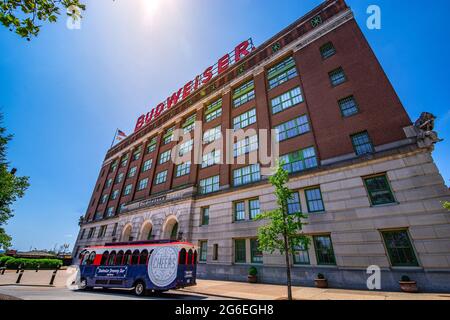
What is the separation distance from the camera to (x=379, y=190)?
1353cm

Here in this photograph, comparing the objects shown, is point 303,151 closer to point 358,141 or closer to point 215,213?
point 358,141

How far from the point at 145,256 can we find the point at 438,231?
17.3 metres

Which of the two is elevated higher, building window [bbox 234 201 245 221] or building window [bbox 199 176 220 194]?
building window [bbox 199 176 220 194]

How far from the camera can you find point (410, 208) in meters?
12.0

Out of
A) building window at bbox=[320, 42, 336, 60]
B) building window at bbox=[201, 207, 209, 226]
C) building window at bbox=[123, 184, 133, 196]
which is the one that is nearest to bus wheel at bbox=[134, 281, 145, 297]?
building window at bbox=[201, 207, 209, 226]

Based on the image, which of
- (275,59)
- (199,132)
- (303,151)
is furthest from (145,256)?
(275,59)

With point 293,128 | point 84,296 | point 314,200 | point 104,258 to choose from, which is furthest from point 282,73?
point 84,296

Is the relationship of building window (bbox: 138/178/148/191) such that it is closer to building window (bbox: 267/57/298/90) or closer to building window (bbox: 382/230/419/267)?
building window (bbox: 267/57/298/90)

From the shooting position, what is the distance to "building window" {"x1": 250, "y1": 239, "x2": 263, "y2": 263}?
56.8 feet

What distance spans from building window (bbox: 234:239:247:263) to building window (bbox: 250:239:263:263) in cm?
83

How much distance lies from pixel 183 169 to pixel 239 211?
38.9 ft

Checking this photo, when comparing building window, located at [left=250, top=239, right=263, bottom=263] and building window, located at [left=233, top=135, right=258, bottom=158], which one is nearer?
building window, located at [left=250, top=239, right=263, bottom=263]

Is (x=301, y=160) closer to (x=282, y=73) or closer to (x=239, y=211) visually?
(x=239, y=211)

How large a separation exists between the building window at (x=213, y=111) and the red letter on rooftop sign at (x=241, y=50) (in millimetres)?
6839
